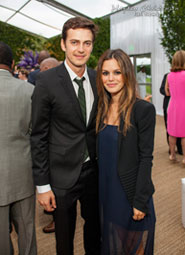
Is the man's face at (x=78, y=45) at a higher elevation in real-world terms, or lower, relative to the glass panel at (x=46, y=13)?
lower

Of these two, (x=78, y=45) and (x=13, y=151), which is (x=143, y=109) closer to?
(x=78, y=45)

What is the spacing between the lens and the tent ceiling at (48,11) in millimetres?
9531

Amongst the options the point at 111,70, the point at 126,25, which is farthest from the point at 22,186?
the point at 126,25

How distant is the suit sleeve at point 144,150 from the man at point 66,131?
12.5 inches

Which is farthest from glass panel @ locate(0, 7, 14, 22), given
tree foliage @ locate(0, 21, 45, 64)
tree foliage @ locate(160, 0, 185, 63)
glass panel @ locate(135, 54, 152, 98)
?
tree foliage @ locate(160, 0, 185, 63)

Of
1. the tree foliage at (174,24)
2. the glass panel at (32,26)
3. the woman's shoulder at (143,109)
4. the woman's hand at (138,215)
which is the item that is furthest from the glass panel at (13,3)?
the woman's hand at (138,215)

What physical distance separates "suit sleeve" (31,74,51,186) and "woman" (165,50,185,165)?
2742mm

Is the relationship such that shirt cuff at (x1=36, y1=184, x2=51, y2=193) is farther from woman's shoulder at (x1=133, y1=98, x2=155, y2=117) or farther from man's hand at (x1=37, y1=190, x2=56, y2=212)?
woman's shoulder at (x1=133, y1=98, x2=155, y2=117)

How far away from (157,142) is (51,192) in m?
4.51

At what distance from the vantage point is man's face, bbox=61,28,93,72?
4.84 ft

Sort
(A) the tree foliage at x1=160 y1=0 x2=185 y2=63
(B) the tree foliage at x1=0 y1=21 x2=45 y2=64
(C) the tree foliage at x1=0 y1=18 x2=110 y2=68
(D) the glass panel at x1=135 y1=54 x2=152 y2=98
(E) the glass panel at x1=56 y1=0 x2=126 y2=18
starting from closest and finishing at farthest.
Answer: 1. (A) the tree foliage at x1=160 y1=0 x2=185 y2=63
2. (E) the glass panel at x1=56 y1=0 x2=126 y2=18
3. (D) the glass panel at x1=135 y1=54 x2=152 y2=98
4. (C) the tree foliage at x1=0 y1=18 x2=110 y2=68
5. (B) the tree foliage at x1=0 y1=21 x2=45 y2=64

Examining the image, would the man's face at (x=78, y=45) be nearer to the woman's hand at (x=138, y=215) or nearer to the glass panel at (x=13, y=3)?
the woman's hand at (x=138, y=215)

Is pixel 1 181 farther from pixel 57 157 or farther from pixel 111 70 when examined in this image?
pixel 111 70

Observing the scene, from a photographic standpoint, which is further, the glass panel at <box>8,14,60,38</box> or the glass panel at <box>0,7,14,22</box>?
the glass panel at <box>8,14,60,38</box>
